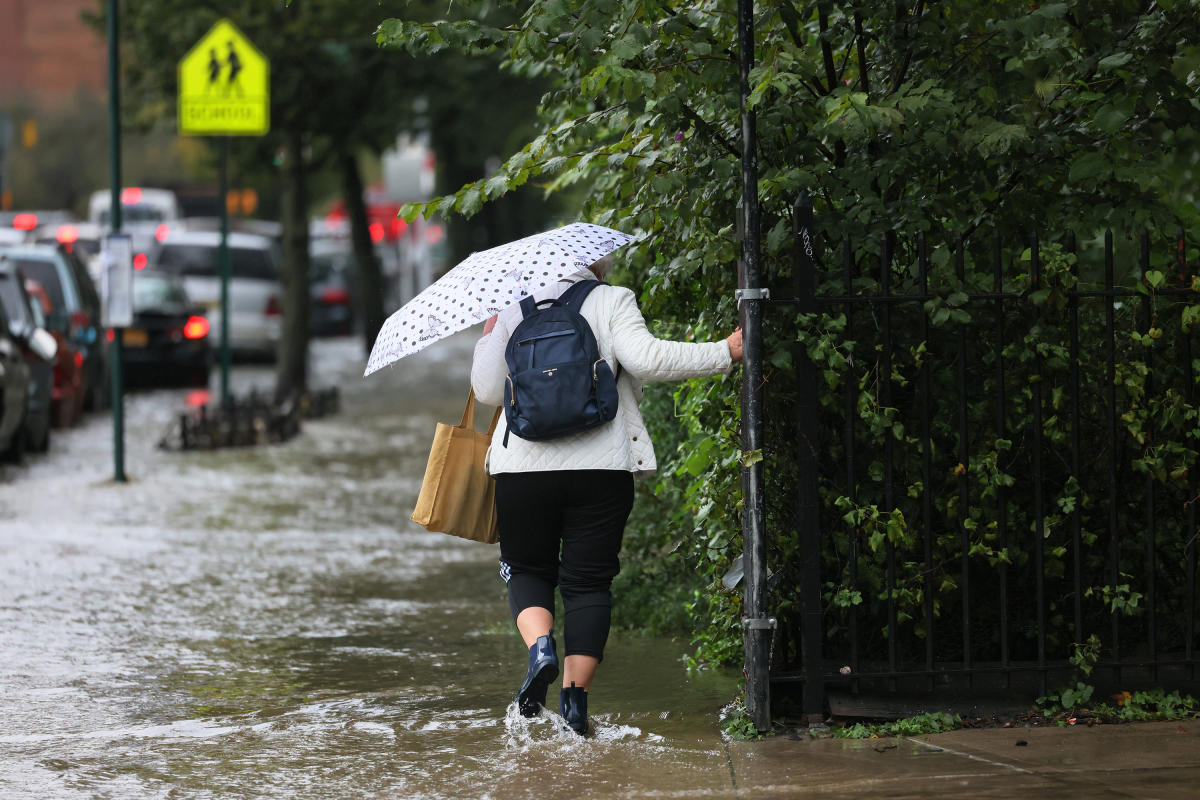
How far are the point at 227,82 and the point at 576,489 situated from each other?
1139 centimetres

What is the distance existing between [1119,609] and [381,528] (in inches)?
249

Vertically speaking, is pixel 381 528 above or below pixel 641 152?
below

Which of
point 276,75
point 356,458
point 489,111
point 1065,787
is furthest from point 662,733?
point 489,111

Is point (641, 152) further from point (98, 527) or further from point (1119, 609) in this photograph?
point (98, 527)

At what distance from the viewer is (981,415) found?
611cm

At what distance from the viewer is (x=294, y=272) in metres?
20.7

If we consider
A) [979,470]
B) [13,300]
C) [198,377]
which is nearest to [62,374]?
[13,300]

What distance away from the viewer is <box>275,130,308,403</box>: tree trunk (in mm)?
20719

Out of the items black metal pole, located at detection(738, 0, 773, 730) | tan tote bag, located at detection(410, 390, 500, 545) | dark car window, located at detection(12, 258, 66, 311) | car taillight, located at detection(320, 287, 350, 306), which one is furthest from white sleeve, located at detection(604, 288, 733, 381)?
A: car taillight, located at detection(320, 287, 350, 306)

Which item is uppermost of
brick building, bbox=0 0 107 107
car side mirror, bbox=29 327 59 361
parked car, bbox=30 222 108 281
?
brick building, bbox=0 0 107 107

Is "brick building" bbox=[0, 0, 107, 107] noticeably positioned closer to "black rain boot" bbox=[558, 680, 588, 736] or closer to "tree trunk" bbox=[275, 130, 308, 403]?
"tree trunk" bbox=[275, 130, 308, 403]

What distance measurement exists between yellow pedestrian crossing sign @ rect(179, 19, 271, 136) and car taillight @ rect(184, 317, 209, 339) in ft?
25.4

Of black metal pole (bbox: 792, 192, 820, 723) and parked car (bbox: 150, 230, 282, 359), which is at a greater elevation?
parked car (bbox: 150, 230, 282, 359)

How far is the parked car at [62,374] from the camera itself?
18297mm
